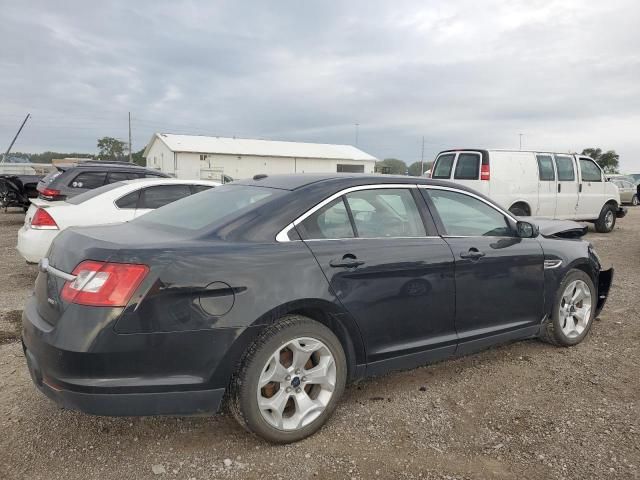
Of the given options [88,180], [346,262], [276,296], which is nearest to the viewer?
[276,296]

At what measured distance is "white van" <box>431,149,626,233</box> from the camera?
10398 mm

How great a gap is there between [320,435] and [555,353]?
8.05ft

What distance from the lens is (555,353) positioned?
4.32m

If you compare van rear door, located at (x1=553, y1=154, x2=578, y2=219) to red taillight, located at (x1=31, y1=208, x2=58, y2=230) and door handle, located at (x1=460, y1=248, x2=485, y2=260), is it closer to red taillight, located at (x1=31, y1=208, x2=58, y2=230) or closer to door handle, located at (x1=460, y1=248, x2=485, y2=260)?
door handle, located at (x1=460, y1=248, x2=485, y2=260)

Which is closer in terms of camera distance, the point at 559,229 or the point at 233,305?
the point at 233,305

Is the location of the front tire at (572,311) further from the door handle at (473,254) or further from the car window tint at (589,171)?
the car window tint at (589,171)

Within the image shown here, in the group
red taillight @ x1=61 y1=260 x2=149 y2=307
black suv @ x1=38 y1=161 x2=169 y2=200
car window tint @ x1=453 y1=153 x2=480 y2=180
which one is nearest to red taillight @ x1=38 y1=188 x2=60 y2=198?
black suv @ x1=38 y1=161 x2=169 y2=200

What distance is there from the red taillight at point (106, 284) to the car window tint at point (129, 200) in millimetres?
4257

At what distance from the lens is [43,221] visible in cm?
590

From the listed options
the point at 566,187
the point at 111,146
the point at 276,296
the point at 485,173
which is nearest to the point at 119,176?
the point at 485,173

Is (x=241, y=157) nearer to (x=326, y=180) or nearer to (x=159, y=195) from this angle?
(x=159, y=195)

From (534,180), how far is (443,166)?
1987 mm

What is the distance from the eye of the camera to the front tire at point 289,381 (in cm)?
264

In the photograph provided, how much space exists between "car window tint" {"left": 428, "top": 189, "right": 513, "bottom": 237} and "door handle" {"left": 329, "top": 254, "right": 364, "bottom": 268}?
909 mm
